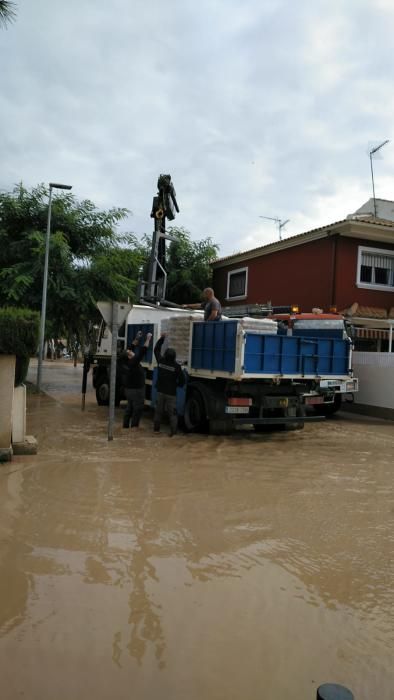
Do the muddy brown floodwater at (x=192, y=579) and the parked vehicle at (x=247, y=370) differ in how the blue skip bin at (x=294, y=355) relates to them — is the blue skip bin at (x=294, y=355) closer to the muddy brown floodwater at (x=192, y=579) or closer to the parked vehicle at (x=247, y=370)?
the parked vehicle at (x=247, y=370)

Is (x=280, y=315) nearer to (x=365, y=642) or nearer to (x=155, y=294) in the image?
(x=155, y=294)

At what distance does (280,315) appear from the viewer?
1359 centimetres

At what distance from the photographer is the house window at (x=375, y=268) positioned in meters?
17.9

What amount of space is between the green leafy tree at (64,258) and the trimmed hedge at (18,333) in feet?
31.0

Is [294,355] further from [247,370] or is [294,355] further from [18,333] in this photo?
[18,333]

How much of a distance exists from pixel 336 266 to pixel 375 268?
153 centimetres

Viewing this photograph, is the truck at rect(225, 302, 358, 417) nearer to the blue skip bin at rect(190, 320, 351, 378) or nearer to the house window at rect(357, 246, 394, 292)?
the blue skip bin at rect(190, 320, 351, 378)

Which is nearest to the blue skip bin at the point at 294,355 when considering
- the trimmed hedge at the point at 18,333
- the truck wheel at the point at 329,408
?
the truck wheel at the point at 329,408

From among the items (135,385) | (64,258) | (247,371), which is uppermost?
(64,258)

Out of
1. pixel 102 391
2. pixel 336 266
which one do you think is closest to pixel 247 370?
pixel 102 391

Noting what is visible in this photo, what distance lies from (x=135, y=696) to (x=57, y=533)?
228 centimetres

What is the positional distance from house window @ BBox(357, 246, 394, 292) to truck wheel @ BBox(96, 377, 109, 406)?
8.69 meters

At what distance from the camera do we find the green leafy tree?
56.1 feet

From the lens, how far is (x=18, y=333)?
723 centimetres
